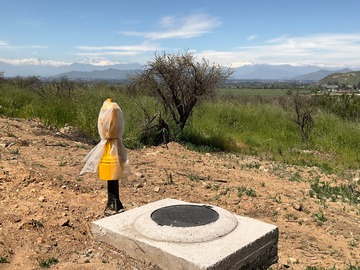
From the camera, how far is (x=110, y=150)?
169 inches

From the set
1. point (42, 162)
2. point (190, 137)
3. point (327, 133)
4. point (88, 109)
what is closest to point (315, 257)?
point (42, 162)

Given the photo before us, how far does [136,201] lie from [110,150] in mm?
A: 1489

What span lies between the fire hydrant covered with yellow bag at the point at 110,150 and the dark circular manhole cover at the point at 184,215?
25.0 inches

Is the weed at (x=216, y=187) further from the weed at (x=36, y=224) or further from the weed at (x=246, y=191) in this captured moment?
the weed at (x=36, y=224)

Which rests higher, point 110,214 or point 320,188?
point 110,214

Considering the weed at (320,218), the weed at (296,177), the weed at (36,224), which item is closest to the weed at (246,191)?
the weed at (320,218)

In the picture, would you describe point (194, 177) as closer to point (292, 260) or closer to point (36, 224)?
point (292, 260)

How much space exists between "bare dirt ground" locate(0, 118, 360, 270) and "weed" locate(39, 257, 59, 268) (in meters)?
0.01

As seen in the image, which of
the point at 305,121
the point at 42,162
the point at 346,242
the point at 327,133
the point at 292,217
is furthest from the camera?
the point at 327,133

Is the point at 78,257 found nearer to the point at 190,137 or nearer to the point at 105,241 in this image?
the point at 105,241

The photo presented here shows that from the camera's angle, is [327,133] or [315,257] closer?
[315,257]

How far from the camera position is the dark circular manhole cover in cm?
383

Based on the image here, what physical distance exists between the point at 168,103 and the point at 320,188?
20.2 feet

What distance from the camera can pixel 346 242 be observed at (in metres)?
5.01
